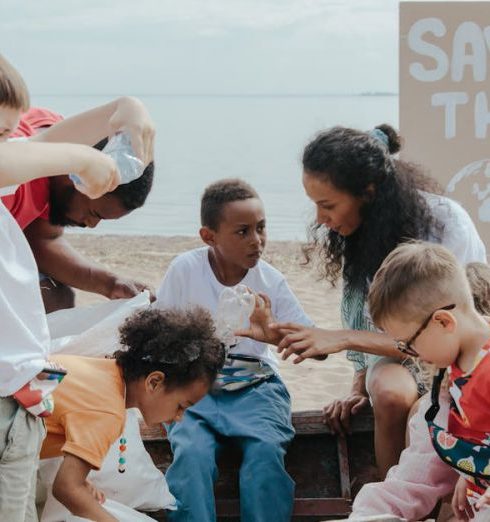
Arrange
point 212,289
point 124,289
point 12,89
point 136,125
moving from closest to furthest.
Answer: point 12,89 < point 136,125 < point 124,289 < point 212,289

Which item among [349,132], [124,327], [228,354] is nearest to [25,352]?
[124,327]

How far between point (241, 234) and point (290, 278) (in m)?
5.77

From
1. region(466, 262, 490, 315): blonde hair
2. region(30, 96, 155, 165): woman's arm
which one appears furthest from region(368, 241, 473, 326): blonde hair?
region(30, 96, 155, 165): woman's arm

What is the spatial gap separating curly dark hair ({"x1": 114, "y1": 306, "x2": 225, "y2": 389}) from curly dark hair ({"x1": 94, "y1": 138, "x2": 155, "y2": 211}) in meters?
0.55

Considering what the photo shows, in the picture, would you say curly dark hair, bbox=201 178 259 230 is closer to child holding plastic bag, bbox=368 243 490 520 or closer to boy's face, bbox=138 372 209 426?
boy's face, bbox=138 372 209 426

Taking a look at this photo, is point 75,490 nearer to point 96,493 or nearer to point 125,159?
point 96,493

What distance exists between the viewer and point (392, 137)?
12.8 ft

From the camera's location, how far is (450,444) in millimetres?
2943

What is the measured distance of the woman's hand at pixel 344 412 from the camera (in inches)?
154

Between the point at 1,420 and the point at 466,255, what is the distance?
1741 millimetres

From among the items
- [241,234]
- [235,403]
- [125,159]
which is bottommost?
[235,403]

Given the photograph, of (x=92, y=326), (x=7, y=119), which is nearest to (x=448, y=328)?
(x=7, y=119)

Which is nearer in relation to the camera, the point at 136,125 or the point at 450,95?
the point at 136,125

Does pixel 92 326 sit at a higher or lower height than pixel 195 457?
higher
